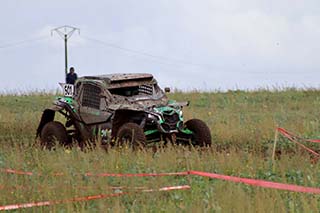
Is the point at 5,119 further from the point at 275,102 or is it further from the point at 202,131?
the point at 275,102

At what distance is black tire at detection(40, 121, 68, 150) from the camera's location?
53.3 feet

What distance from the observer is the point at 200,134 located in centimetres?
1544

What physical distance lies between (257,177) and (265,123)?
8.71 metres

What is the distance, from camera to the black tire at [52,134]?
53.3 feet

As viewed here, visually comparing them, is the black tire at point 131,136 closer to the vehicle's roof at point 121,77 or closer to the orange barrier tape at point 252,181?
the vehicle's roof at point 121,77

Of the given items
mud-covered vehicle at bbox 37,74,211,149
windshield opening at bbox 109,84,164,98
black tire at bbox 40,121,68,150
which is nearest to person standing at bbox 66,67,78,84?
mud-covered vehicle at bbox 37,74,211,149

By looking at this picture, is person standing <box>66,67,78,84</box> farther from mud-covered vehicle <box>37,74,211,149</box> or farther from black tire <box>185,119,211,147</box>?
black tire <box>185,119,211,147</box>

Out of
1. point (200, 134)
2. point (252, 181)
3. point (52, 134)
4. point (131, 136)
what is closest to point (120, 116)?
point (131, 136)

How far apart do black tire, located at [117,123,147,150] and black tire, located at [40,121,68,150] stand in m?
2.15

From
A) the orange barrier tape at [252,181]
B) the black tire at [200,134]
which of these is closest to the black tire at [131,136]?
the black tire at [200,134]

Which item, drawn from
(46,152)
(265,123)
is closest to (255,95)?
(265,123)

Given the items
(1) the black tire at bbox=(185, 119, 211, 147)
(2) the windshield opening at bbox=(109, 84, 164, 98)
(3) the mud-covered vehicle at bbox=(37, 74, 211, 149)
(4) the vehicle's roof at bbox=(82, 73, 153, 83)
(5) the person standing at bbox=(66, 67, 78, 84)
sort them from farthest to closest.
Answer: (5) the person standing at bbox=(66, 67, 78, 84) → (2) the windshield opening at bbox=(109, 84, 164, 98) → (4) the vehicle's roof at bbox=(82, 73, 153, 83) → (1) the black tire at bbox=(185, 119, 211, 147) → (3) the mud-covered vehicle at bbox=(37, 74, 211, 149)

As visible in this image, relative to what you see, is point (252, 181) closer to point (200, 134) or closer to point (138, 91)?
point (200, 134)

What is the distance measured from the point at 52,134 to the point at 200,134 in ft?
11.5
